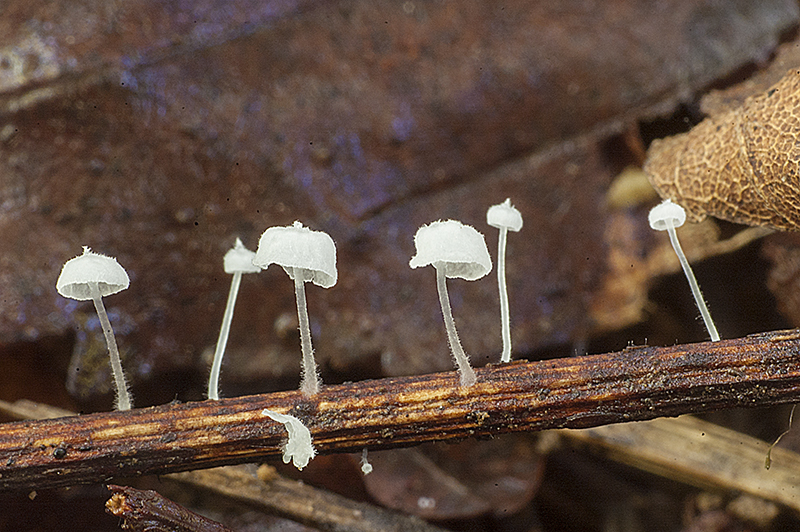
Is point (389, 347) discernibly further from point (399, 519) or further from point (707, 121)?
point (707, 121)

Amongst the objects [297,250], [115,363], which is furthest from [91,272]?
[297,250]

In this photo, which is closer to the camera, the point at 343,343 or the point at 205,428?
the point at 205,428

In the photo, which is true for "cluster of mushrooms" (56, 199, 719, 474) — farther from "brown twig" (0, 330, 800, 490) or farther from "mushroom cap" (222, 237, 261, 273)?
"mushroom cap" (222, 237, 261, 273)

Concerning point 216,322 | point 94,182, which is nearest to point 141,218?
point 94,182

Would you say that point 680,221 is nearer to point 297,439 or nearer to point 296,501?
point 297,439

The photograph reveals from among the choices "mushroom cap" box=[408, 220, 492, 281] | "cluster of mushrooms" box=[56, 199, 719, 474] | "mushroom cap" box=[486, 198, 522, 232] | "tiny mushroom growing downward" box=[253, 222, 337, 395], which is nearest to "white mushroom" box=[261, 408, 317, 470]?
"cluster of mushrooms" box=[56, 199, 719, 474]

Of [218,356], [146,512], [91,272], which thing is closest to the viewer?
[146,512]
